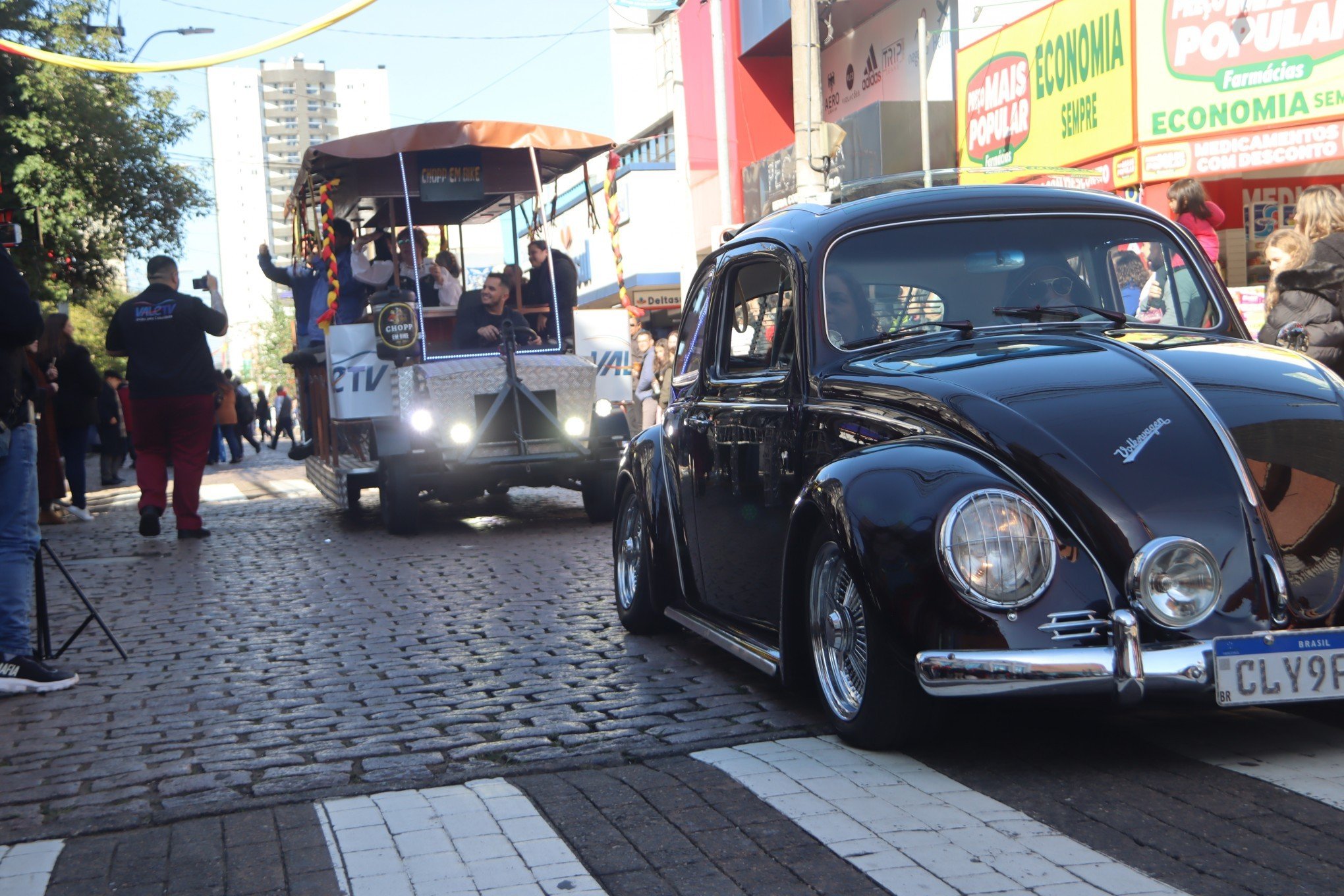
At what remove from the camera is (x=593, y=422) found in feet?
38.8

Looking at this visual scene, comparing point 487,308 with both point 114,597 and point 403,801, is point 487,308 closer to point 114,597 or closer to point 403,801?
point 114,597

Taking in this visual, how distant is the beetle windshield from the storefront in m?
8.92

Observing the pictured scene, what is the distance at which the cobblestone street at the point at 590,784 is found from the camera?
3.36 metres

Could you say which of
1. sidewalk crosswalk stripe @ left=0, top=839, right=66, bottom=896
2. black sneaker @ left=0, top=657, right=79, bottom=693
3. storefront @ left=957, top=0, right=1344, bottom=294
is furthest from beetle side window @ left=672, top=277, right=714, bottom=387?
storefront @ left=957, top=0, right=1344, bottom=294

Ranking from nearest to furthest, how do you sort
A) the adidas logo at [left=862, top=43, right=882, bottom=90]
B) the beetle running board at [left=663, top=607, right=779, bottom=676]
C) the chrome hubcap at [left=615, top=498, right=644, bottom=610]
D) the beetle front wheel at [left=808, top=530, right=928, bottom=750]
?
the beetle front wheel at [left=808, top=530, right=928, bottom=750], the beetle running board at [left=663, top=607, right=779, bottom=676], the chrome hubcap at [left=615, top=498, right=644, bottom=610], the adidas logo at [left=862, top=43, right=882, bottom=90]

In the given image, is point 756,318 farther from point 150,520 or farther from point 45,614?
point 150,520

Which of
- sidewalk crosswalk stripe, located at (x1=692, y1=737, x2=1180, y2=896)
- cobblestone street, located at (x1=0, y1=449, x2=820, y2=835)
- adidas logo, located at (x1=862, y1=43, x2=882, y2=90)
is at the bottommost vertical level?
cobblestone street, located at (x1=0, y1=449, x2=820, y2=835)

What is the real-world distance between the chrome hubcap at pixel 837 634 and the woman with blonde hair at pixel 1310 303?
3.84 m

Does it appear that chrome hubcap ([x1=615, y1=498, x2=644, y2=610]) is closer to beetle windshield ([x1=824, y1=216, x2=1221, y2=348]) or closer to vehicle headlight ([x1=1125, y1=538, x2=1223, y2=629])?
beetle windshield ([x1=824, y1=216, x2=1221, y2=348])

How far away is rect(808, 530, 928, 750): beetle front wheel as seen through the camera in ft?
13.4

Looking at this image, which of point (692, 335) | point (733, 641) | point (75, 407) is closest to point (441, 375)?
point (692, 335)

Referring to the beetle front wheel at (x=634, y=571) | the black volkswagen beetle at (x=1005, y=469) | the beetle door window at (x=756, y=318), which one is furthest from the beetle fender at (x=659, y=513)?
the beetle door window at (x=756, y=318)

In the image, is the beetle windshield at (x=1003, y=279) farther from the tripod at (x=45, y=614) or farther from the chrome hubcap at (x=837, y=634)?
the tripod at (x=45, y=614)

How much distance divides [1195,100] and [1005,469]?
40.8 ft
